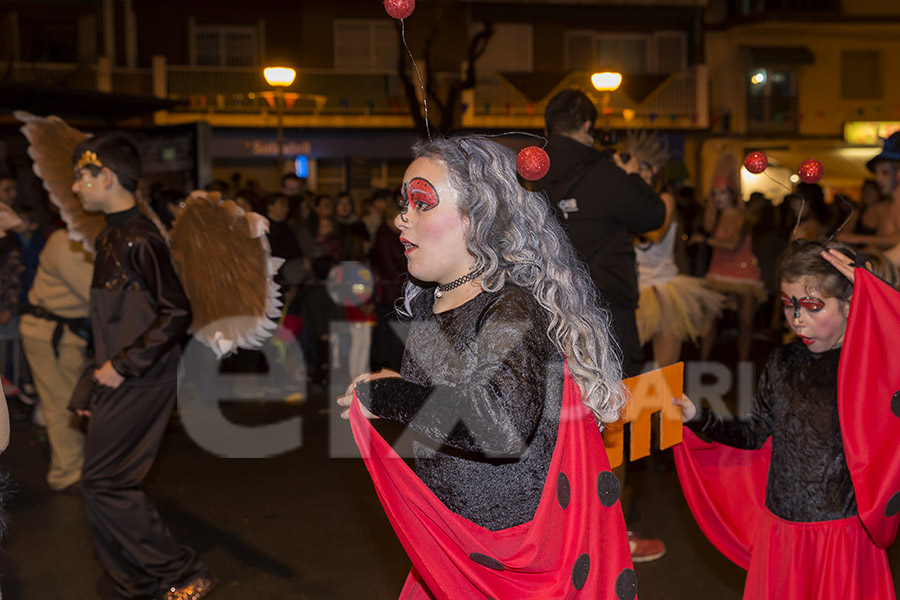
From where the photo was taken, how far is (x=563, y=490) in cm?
232

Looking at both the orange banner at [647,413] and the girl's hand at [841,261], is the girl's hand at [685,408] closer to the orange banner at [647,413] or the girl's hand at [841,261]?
the orange banner at [647,413]

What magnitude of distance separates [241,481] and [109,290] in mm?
2449

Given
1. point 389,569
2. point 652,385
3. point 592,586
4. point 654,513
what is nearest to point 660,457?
point 654,513

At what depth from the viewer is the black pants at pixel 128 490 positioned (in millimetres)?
3871

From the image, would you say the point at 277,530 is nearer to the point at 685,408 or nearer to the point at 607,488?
the point at 685,408

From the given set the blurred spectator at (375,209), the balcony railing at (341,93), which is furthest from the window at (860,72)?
the blurred spectator at (375,209)

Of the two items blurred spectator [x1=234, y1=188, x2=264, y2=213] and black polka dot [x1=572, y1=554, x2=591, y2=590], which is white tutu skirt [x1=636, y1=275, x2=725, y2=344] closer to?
blurred spectator [x1=234, y1=188, x2=264, y2=213]

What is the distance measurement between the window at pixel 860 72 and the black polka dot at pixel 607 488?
2892cm

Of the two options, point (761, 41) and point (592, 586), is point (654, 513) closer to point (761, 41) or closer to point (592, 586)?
point (592, 586)

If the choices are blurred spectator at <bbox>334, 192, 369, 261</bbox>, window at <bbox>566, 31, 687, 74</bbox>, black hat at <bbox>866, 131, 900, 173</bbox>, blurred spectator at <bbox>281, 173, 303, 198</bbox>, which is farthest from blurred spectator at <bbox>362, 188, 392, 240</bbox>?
window at <bbox>566, 31, 687, 74</bbox>

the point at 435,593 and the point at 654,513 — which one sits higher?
the point at 435,593

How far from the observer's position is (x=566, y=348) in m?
2.33

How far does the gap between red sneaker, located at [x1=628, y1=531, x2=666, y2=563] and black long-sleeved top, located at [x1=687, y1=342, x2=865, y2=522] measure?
5.08 ft

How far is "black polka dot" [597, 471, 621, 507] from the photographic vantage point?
7.73ft
